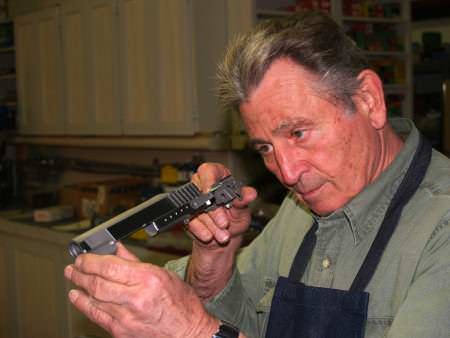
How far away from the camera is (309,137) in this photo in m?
1.04

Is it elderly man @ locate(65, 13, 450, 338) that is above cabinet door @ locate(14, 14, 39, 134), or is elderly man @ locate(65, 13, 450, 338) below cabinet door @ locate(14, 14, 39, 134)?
below

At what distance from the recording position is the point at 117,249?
0.93 meters

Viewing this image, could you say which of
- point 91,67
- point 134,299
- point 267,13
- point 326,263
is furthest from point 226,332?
point 91,67

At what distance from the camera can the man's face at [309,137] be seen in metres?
1.03

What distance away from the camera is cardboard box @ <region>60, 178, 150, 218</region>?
135 inches

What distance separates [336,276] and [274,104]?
1.08 ft

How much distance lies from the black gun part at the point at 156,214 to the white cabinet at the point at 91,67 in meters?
2.47

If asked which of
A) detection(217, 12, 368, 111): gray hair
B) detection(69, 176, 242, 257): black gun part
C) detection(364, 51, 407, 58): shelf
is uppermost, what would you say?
detection(364, 51, 407, 58): shelf

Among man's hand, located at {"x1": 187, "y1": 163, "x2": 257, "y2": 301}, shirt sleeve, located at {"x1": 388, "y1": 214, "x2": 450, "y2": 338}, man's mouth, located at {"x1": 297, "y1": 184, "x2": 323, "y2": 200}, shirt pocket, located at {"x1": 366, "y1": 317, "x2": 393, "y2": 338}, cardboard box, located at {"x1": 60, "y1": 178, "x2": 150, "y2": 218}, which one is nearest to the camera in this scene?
shirt sleeve, located at {"x1": 388, "y1": 214, "x2": 450, "y2": 338}

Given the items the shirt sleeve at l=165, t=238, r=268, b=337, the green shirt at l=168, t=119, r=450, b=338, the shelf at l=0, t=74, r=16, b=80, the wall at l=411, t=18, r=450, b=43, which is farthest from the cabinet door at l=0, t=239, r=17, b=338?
the wall at l=411, t=18, r=450, b=43

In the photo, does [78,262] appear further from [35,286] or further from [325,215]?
[35,286]

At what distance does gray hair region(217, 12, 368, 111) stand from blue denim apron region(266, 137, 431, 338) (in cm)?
18

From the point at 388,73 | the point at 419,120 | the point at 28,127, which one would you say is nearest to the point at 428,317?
the point at 388,73

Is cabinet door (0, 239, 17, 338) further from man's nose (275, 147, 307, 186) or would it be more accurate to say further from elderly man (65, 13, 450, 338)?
man's nose (275, 147, 307, 186)
